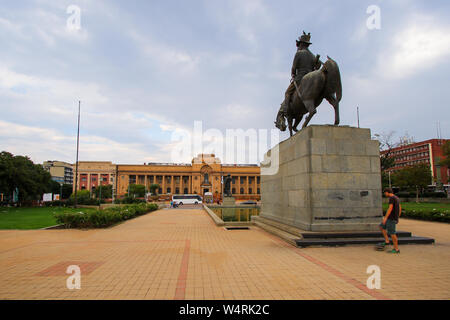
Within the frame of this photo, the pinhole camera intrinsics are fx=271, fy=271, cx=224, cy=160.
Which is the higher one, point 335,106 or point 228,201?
point 335,106

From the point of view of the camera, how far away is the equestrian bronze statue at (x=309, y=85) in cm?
887

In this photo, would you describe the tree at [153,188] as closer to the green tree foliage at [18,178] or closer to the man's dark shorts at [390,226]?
the green tree foliage at [18,178]

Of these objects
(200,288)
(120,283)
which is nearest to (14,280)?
(120,283)

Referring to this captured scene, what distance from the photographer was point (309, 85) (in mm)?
9242

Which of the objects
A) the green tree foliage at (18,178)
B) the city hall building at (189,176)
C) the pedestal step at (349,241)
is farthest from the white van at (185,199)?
the pedestal step at (349,241)

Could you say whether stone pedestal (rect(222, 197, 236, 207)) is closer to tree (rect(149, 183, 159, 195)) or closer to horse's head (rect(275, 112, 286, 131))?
horse's head (rect(275, 112, 286, 131))

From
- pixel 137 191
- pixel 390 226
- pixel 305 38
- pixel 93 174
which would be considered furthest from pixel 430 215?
pixel 93 174

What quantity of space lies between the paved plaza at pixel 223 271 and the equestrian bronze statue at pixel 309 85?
468cm

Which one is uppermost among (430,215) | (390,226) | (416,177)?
(416,177)

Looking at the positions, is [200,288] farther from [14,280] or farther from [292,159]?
[292,159]

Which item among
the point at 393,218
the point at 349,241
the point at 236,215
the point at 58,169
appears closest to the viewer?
the point at 393,218

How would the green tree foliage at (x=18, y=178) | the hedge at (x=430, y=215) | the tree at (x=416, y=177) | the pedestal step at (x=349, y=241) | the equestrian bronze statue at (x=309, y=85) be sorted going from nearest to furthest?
1. the pedestal step at (x=349, y=241)
2. the equestrian bronze statue at (x=309, y=85)
3. the hedge at (x=430, y=215)
4. the green tree foliage at (x=18, y=178)
5. the tree at (x=416, y=177)

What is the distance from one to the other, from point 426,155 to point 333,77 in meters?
82.5

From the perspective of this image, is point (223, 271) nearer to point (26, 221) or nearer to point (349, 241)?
point (349, 241)
